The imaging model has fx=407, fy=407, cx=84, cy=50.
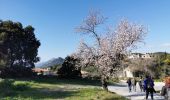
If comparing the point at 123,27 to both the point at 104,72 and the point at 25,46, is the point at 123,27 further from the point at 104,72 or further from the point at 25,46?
the point at 25,46

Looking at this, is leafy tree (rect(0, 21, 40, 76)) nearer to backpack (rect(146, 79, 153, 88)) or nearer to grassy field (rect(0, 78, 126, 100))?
grassy field (rect(0, 78, 126, 100))

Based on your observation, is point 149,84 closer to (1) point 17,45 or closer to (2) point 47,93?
(2) point 47,93

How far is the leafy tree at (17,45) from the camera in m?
83.8

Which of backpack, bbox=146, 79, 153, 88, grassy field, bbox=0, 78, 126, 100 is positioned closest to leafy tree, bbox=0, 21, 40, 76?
grassy field, bbox=0, 78, 126, 100

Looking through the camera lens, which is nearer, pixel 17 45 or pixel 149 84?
pixel 149 84

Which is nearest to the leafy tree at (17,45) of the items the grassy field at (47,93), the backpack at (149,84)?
the grassy field at (47,93)

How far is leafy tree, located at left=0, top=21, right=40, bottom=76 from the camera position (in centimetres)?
8381

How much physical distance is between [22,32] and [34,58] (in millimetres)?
6308

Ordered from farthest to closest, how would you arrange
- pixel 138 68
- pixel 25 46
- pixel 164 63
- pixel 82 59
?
pixel 138 68 → pixel 164 63 → pixel 25 46 → pixel 82 59

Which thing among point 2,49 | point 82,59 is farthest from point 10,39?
point 82,59

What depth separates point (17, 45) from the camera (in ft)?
283

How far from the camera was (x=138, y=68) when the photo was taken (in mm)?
128875

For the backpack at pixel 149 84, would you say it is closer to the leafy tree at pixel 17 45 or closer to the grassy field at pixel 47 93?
the grassy field at pixel 47 93

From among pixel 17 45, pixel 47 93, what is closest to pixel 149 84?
pixel 47 93
